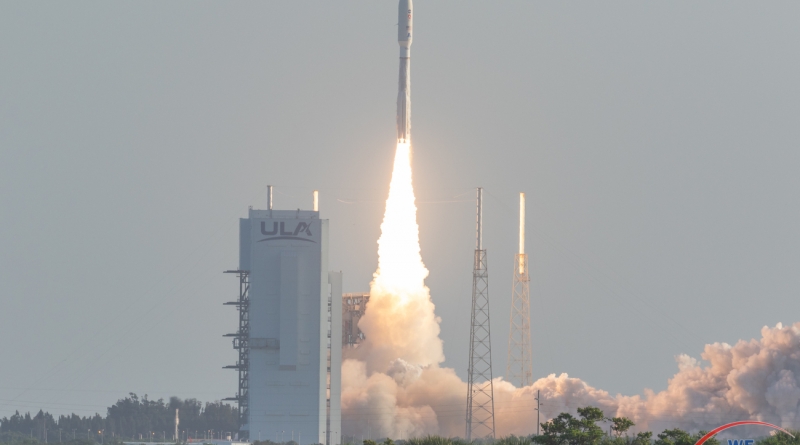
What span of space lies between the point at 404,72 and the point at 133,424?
4675cm

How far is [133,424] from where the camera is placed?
144125 millimetres

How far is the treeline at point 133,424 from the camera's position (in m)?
139

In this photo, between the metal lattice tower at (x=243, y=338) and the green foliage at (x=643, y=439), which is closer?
the green foliage at (x=643, y=439)

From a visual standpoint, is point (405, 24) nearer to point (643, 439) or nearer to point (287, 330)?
point (287, 330)

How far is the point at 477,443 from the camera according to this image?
104750 millimetres

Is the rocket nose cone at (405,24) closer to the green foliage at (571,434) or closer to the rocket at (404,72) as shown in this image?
the rocket at (404,72)

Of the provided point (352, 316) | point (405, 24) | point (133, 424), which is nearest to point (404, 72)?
point (405, 24)

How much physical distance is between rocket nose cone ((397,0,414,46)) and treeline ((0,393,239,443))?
3781 cm

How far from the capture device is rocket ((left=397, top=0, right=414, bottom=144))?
381 ft

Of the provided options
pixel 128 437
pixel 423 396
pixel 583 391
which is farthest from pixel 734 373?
pixel 128 437

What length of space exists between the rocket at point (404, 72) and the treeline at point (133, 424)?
32796 millimetres

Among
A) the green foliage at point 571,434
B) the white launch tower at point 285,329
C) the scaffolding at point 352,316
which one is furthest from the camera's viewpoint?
the scaffolding at point 352,316

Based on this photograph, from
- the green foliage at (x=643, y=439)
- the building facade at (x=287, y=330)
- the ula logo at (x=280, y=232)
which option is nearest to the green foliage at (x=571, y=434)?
the green foliage at (x=643, y=439)

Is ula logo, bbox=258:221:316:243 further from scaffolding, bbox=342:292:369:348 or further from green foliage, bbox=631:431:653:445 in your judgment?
green foliage, bbox=631:431:653:445
